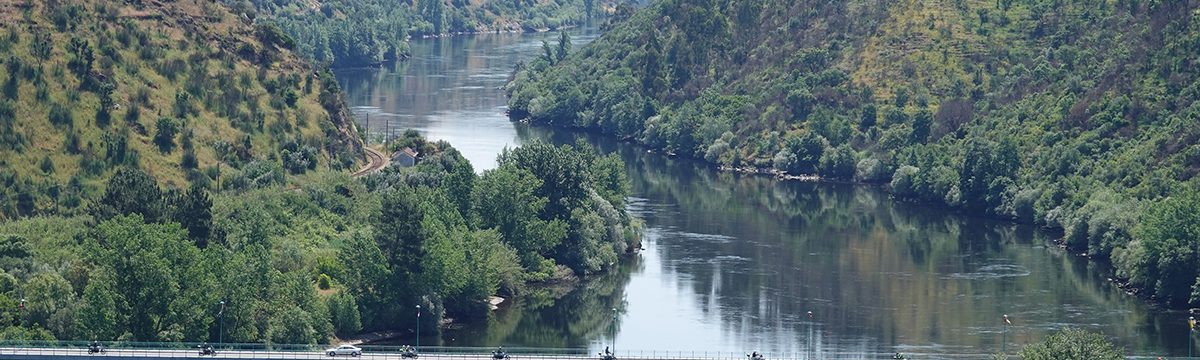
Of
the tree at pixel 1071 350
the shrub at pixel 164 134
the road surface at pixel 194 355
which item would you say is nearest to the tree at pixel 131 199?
the shrub at pixel 164 134

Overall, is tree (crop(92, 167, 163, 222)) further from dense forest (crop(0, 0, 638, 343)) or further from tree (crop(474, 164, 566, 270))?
tree (crop(474, 164, 566, 270))

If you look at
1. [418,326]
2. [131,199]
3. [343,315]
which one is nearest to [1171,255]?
[418,326]

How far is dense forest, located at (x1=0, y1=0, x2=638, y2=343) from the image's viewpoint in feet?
497

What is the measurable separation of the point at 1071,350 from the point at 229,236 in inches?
2564

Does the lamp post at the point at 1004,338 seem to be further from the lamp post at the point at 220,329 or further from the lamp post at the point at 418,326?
the lamp post at the point at 220,329

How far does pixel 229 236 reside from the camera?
Answer: 17475 centimetres

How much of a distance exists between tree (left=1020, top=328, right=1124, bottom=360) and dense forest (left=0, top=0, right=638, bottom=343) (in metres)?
46.5

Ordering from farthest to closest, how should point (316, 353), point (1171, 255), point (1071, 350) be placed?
point (1171, 255)
point (316, 353)
point (1071, 350)

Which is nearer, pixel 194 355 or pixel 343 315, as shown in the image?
pixel 194 355

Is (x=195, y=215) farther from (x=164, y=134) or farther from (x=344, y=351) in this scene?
(x=164, y=134)

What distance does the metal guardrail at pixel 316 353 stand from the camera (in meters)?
143

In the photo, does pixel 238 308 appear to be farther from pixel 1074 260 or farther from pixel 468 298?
pixel 1074 260

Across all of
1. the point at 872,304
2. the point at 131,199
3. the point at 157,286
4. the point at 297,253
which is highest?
the point at 131,199

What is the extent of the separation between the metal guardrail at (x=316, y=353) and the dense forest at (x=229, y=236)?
2.10 m
